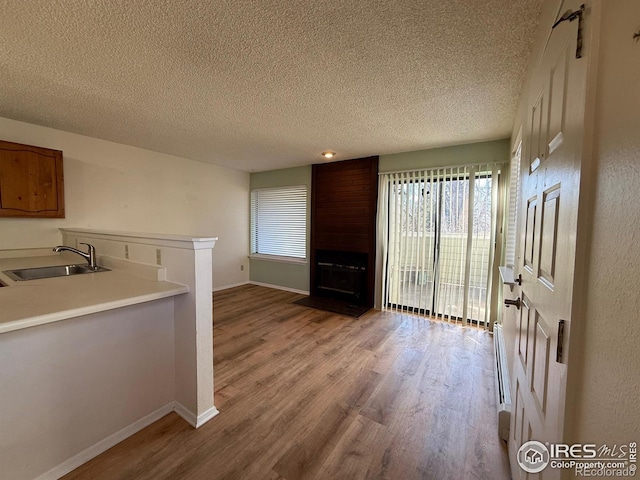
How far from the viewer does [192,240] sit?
5.24 feet

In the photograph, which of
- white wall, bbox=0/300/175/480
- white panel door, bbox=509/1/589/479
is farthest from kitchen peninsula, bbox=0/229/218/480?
white panel door, bbox=509/1/589/479

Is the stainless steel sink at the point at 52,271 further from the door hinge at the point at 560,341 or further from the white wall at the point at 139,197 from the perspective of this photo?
the door hinge at the point at 560,341

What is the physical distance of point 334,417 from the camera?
1.79m

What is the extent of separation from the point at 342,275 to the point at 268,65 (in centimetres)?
328

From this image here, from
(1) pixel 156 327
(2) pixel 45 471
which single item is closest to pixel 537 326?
(1) pixel 156 327

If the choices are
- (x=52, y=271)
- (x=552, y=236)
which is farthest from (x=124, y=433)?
(x=552, y=236)

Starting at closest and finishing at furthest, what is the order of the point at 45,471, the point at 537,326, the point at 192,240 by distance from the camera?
the point at 537,326, the point at 45,471, the point at 192,240

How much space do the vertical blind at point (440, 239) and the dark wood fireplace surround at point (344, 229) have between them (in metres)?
0.23

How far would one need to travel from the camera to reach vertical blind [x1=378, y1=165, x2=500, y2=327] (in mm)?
3266

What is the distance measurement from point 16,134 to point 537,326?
475 centimetres

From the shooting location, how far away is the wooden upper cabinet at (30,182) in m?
2.61

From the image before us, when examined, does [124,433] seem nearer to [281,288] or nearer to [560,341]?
[560,341]

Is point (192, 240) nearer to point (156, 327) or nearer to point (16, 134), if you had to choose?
point (156, 327)

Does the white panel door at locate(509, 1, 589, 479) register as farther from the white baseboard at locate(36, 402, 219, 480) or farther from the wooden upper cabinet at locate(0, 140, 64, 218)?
the wooden upper cabinet at locate(0, 140, 64, 218)
